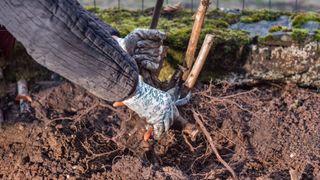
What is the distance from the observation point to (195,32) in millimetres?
2305

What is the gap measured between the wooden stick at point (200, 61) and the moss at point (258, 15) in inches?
38.3

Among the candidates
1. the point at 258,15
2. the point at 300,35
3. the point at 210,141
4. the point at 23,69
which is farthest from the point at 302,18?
Answer: the point at 23,69

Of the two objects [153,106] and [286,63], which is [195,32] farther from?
[286,63]

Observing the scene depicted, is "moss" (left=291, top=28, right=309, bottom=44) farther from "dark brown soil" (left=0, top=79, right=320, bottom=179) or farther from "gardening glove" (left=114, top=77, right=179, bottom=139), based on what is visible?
"gardening glove" (left=114, top=77, right=179, bottom=139)

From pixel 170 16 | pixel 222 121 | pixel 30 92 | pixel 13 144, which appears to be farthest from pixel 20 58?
pixel 222 121

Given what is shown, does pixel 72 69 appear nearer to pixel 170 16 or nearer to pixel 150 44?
pixel 150 44

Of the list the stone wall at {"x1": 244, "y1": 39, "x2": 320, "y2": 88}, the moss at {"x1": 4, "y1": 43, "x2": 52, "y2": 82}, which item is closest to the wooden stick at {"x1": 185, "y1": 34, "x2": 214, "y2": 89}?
the stone wall at {"x1": 244, "y1": 39, "x2": 320, "y2": 88}

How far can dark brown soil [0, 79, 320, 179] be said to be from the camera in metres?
2.16

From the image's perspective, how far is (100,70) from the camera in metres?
1.67

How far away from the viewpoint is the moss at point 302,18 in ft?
10.2

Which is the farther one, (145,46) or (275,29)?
(275,29)

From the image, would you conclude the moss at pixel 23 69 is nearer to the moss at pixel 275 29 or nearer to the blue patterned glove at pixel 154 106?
the blue patterned glove at pixel 154 106

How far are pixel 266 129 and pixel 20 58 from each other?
143cm

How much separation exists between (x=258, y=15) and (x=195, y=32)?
1125 mm
